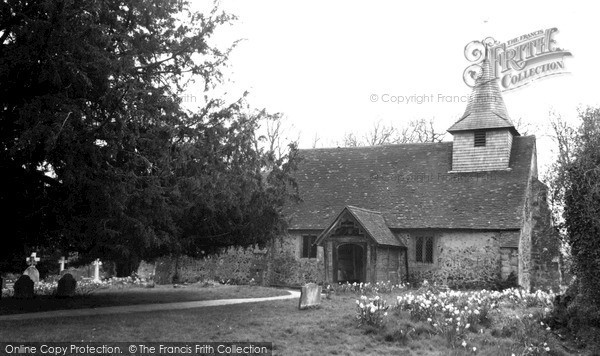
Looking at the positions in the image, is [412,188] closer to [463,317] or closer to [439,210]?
[439,210]

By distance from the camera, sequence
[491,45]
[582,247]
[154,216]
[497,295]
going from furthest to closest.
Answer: [491,45]
[497,295]
[154,216]
[582,247]

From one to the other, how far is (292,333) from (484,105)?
2163 centimetres

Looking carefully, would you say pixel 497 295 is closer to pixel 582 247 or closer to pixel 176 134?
pixel 582 247

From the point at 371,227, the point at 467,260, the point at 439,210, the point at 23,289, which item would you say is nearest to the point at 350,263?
the point at 371,227

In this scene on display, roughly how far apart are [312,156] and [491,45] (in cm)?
1144

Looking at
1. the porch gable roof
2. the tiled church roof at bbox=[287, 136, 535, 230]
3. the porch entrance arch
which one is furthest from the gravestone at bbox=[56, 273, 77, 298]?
the porch entrance arch

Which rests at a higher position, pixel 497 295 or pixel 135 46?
pixel 135 46

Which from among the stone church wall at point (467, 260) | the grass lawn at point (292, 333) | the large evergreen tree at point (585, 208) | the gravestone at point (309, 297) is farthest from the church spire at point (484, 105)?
the large evergreen tree at point (585, 208)

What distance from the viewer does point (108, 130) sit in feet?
40.7

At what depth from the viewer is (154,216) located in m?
13.0

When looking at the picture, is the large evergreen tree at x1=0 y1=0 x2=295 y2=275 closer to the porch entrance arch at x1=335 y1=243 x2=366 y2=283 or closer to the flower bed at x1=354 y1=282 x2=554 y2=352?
the flower bed at x1=354 y1=282 x2=554 y2=352

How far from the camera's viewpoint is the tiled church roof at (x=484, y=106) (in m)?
29.5

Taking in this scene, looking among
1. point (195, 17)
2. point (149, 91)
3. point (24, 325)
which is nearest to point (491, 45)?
point (195, 17)

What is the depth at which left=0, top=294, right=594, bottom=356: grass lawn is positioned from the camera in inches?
426
